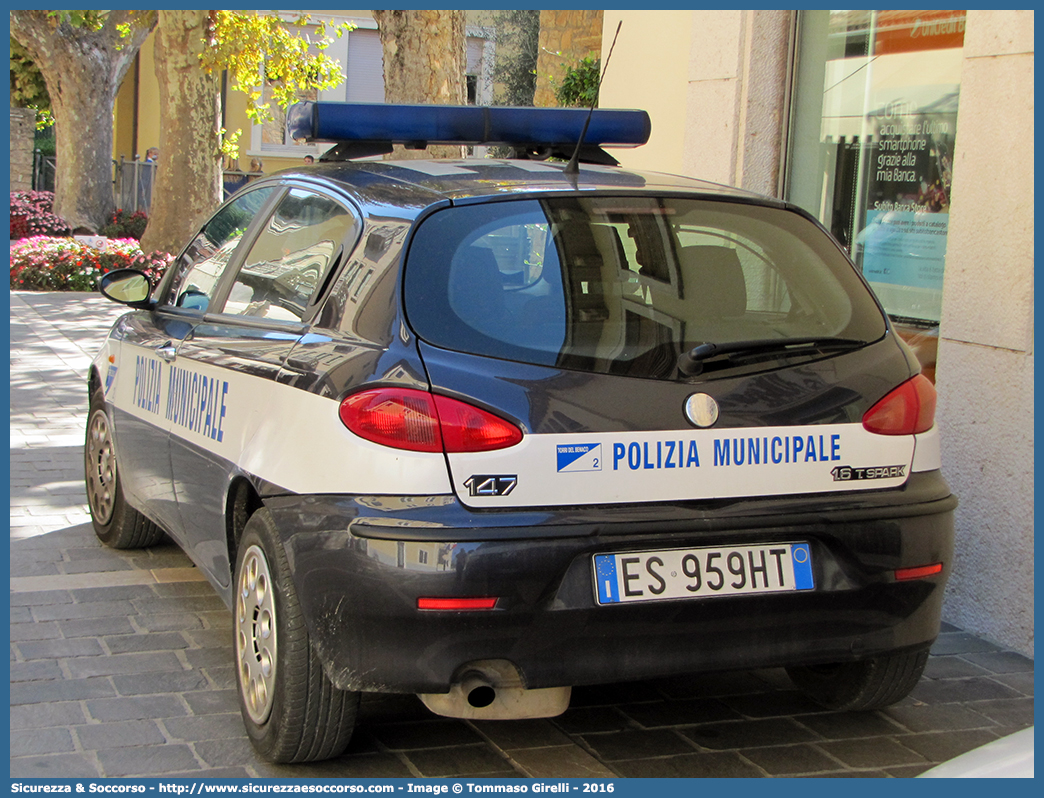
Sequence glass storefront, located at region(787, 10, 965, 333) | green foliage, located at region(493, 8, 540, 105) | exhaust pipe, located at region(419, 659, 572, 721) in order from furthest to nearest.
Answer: green foliage, located at region(493, 8, 540, 105) → glass storefront, located at region(787, 10, 965, 333) → exhaust pipe, located at region(419, 659, 572, 721)

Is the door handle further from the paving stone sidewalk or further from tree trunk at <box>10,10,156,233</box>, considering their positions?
tree trunk at <box>10,10,156,233</box>

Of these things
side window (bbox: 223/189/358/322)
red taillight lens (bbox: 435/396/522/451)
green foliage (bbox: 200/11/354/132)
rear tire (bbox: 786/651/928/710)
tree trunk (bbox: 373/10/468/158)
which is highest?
green foliage (bbox: 200/11/354/132)

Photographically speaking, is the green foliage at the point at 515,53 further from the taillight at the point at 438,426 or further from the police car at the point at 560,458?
the taillight at the point at 438,426

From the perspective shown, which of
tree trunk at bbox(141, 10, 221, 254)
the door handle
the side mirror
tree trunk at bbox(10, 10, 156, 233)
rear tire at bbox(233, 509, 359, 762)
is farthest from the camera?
tree trunk at bbox(10, 10, 156, 233)

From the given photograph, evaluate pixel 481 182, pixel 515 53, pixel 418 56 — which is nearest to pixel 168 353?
pixel 481 182

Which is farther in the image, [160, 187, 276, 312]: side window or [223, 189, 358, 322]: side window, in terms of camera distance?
[160, 187, 276, 312]: side window

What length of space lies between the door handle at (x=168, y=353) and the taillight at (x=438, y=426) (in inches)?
68.1

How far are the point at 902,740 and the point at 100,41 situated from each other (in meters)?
24.5

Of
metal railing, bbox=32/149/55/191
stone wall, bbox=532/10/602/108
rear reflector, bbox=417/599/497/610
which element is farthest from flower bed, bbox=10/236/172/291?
metal railing, bbox=32/149/55/191

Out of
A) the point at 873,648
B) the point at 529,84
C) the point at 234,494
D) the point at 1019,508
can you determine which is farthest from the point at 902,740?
the point at 529,84

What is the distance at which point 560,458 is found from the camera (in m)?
3.15

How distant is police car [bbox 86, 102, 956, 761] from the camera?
3.13m

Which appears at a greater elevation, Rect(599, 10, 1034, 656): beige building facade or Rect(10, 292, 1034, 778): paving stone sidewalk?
Rect(599, 10, 1034, 656): beige building facade

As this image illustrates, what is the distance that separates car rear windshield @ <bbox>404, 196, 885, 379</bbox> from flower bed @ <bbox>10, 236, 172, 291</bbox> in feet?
48.2
